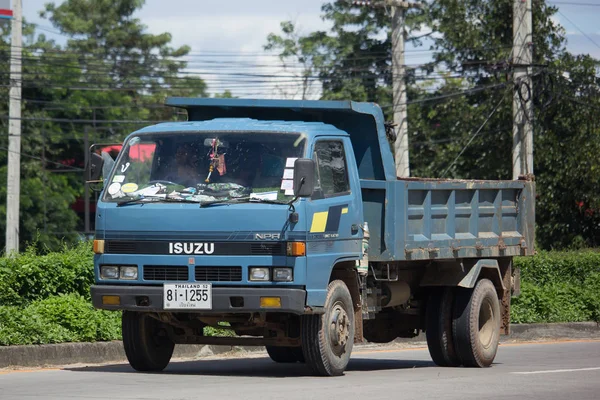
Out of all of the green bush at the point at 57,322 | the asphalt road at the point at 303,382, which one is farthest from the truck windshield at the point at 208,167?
the green bush at the point at 57,322

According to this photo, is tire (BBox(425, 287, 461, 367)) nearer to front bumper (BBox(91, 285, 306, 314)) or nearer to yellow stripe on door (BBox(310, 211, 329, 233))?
yellow stripe on door (BBox(310, 211, 329, 233))

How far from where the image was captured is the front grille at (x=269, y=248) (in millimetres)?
10164

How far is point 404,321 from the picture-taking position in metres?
13.4

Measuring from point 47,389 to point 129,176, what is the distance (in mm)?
2184

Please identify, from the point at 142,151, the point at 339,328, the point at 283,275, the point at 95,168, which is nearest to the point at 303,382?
the point at 339,328

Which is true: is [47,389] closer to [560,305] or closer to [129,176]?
[129,176]

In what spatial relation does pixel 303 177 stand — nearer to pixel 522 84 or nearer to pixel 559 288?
pixel 559 288

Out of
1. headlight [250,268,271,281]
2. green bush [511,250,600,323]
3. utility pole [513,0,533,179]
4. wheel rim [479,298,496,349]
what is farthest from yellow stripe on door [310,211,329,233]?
utility pole [513,0,533,179]

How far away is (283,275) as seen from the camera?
10195mm

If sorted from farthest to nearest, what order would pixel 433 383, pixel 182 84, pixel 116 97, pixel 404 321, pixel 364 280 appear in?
1. pixel 182 84
2. pixel 116 97
3. pixel 404 321
4. pixel 364 280
5. pixel 433 383

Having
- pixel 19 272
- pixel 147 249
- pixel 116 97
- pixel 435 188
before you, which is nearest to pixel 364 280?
pixel 435 188

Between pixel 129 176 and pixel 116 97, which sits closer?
pixel 129 176

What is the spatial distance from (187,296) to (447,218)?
3448mm

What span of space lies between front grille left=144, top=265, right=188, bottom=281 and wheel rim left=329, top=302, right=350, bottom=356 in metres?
1.44
